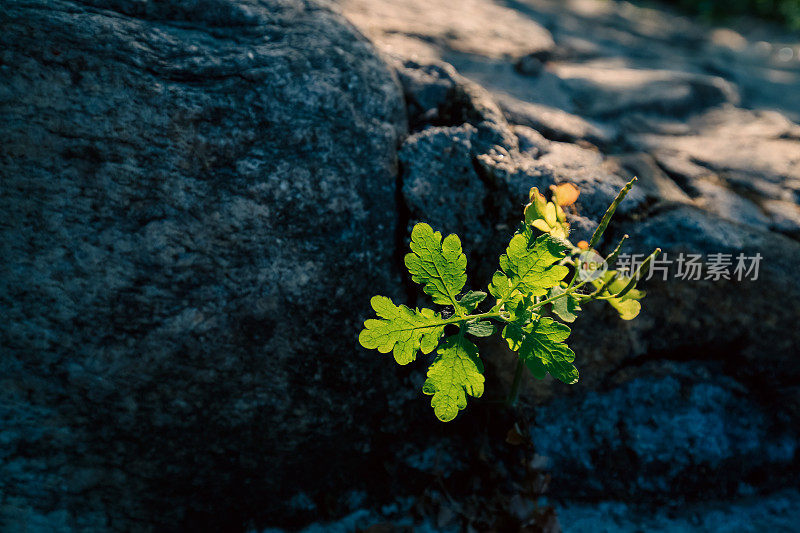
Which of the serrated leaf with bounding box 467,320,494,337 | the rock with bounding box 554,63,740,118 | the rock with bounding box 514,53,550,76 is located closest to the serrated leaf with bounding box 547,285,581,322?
the serrated leaf with bounding box 467,320,494,337

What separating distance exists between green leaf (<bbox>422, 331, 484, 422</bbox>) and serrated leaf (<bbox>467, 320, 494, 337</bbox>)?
0.04m

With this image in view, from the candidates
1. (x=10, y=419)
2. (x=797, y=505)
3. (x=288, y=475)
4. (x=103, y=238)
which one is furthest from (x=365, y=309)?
(x=797, y=505)

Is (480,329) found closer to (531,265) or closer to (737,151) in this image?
(531,265)

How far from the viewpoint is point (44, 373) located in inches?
62.7

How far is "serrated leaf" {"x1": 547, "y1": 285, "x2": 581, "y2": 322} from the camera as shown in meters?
1.49

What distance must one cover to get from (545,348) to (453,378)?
253mm

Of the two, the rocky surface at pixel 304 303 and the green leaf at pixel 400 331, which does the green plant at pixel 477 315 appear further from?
the rocky surface at pixel 304 303

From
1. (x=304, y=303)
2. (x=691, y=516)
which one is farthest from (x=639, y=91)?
(x=304, y=303)

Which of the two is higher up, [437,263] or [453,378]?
[437,263]

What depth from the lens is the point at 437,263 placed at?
1.43m

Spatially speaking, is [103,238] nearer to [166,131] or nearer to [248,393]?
[166,131]

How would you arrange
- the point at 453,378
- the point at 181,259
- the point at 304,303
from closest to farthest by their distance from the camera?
the point at 453,378
the point at 181,259
the point at 304,303

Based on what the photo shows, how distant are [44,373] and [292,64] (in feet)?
4.06

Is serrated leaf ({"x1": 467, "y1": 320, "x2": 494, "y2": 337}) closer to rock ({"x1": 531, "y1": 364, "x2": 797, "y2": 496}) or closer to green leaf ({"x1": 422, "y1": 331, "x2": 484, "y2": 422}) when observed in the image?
green leaf ({"x1": 422, "y1": 331, "x2": 484, "y2": 422})
